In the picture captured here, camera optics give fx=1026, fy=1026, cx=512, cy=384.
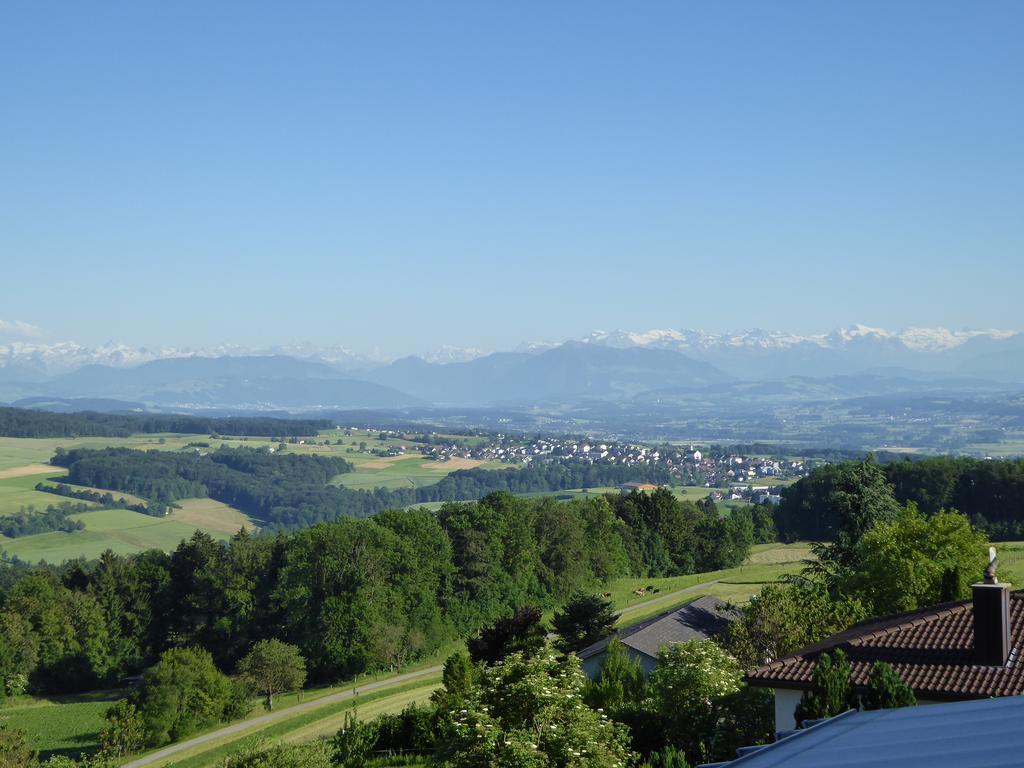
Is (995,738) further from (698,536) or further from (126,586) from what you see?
(698,536)

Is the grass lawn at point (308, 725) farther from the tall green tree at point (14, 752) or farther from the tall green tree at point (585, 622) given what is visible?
the tall green tree at point (585, 622)

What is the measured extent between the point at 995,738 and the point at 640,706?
61.2ft

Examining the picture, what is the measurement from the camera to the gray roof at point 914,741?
731 centimetres

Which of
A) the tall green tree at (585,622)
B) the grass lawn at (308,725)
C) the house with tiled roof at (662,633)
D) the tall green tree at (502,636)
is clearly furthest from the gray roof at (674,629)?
the grass lawn at (308,725)

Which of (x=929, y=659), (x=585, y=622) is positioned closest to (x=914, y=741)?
(x=929, y=659)

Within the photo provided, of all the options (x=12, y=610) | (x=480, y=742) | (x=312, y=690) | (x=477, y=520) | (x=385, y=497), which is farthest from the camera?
(x=385, y=497)

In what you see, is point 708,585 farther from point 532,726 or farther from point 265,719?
point 532,726

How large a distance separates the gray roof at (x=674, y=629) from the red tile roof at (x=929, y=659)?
15.3 meters

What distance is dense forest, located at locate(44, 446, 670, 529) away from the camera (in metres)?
154

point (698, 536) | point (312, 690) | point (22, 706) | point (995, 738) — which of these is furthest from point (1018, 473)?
point (995, 738)

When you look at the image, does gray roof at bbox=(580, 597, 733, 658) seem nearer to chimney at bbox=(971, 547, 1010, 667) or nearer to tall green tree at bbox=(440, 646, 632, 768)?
tall green tree at bbox=(440, 646, 632, 768)

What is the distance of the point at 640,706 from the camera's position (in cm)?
2555

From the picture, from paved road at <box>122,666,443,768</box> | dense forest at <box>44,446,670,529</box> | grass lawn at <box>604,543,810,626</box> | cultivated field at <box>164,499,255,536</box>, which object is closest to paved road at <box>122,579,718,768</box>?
paved road at <box>122,666,443,768</box>

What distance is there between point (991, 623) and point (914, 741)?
39.7 ft
